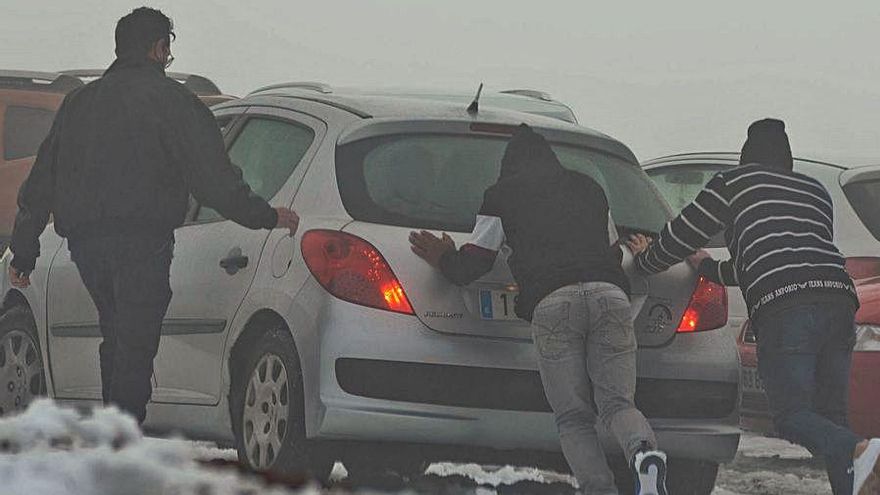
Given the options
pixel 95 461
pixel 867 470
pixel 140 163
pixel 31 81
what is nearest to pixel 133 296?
pixel 140 163

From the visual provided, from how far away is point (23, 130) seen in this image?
14.3m

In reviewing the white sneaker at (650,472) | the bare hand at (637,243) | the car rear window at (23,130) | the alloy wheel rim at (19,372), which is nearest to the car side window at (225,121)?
the alloy wheel rim at (19,372)

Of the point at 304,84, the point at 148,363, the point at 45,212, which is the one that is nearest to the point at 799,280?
the point at 148,363

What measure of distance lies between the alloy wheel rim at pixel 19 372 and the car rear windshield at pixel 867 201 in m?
3.96

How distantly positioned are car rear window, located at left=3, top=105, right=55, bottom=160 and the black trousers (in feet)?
25.2

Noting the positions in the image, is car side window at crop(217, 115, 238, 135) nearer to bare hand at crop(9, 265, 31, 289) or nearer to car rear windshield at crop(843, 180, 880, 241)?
bare hand at crop(9, 265, 31, 289)

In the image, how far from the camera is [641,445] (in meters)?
5.90

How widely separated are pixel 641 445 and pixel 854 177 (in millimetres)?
3497

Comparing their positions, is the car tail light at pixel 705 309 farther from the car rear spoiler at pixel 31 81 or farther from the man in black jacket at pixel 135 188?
the car rear spoiler at pixel 31 81

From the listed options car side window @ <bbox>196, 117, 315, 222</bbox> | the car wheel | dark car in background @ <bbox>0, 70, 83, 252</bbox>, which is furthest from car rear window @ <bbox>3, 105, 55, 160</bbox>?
car side window @ <bbox>196, 117, 315, 222</bbox>

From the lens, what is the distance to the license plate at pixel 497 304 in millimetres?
6133

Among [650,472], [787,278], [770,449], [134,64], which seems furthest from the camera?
[770,449]

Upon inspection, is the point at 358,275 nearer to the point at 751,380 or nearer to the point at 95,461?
the point at 751,380

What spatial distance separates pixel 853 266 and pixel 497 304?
294 centimetres
